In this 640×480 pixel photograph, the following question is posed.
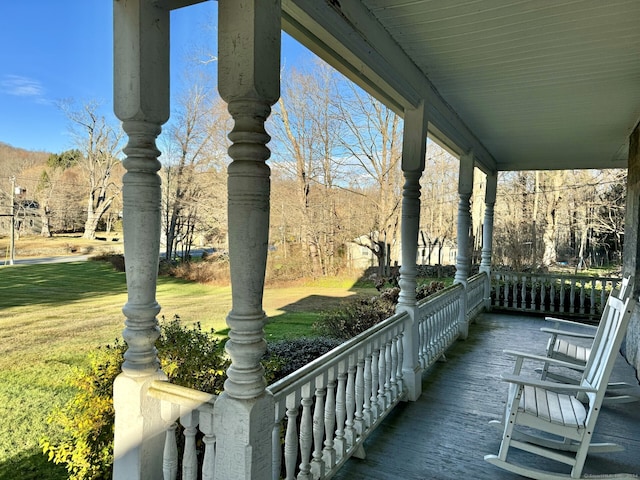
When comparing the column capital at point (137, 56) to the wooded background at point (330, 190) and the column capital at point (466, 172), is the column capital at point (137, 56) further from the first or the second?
the wooded background at point (330, 190)

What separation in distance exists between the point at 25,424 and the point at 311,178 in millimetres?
8562

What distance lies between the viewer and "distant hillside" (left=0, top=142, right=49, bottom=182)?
15.6 feet

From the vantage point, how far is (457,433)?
267cm

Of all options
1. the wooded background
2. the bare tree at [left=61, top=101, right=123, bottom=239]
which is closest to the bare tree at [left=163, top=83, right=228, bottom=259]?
the wooded background

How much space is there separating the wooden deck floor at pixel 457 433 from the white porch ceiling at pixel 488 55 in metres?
2.26

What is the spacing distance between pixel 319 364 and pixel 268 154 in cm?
108

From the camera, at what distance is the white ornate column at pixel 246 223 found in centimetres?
131

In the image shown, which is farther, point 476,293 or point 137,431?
point 476,293

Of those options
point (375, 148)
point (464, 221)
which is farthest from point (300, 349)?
point (375, 148)

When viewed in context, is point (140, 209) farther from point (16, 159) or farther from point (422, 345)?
point (16, 159)

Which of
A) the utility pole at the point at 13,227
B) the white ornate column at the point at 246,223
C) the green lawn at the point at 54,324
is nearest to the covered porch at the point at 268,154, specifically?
the white ornate column at the point at 246,223

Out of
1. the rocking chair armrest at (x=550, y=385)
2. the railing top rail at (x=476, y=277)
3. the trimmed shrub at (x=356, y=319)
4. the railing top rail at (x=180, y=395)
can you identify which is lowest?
the trimmed shrub at (x=356, y=319)

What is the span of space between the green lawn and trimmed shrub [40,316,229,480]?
1.37m

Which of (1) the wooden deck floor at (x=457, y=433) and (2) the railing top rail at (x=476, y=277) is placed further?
(2) the railing top rail at (x=476, y=277)
